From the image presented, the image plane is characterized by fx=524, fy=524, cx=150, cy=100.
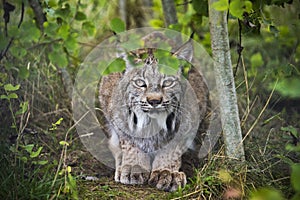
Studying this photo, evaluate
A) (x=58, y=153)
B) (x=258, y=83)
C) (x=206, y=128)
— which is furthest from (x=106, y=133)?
(x=258, y=83)

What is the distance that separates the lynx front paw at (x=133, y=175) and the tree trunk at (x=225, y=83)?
1.76ft

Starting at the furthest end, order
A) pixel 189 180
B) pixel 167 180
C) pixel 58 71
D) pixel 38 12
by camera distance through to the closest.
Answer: pixel 58 71 < pixel 38 12 < pixel 189 180 < pixel 167 180

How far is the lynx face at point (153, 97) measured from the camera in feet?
10.2

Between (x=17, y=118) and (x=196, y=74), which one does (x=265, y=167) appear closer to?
(x=196, y=74)

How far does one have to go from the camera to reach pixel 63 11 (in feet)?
11.0

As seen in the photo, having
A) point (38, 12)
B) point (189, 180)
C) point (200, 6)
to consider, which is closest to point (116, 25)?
point (200, 6)

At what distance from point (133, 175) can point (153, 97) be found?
0.48 metres

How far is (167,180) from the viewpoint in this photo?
9.91ft

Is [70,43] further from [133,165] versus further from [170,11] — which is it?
[170,11]

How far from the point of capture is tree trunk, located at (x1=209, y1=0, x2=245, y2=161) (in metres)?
2.84

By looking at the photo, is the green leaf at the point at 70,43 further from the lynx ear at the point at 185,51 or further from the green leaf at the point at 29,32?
the lynx ear at the point at 185,51

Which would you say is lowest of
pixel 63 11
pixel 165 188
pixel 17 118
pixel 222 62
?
pixel 165 188

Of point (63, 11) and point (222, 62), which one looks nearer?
point (222, 62)

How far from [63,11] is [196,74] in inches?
45.3
